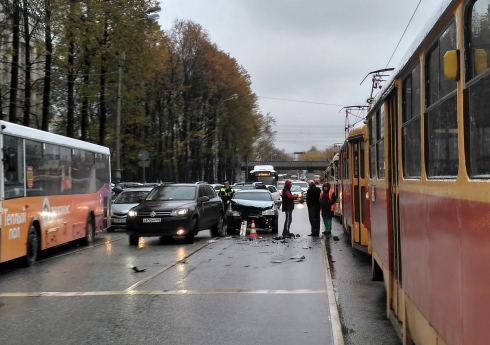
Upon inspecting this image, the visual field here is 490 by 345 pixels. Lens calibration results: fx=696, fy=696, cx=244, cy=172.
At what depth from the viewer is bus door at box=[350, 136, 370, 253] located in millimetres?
13904

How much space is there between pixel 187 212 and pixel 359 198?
5.81 m

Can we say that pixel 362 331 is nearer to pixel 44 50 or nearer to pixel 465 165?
pixel 465 165

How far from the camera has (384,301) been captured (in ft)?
31.1

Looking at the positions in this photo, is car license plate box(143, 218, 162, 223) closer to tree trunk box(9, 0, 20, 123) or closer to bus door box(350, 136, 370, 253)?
bus door box(350, 136, 370, 253)

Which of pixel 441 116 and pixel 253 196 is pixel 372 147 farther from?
pixel 253 196

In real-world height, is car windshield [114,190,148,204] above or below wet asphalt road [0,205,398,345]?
above

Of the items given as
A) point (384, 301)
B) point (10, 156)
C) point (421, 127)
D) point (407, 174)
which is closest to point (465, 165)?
point (421, 127)

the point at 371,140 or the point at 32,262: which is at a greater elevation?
the point at 371,140

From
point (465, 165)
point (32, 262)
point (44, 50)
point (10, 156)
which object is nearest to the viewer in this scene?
point (465, 165)

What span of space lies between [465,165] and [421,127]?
1.59 meters

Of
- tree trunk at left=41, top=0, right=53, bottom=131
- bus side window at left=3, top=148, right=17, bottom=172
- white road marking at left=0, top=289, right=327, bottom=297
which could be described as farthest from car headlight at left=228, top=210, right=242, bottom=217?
white road marking at left=0, top=289, right=327, bottom=297

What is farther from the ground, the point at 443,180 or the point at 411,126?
the point at 411,126

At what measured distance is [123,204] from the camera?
26156 millimetres

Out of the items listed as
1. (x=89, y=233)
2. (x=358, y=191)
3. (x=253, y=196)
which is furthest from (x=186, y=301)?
(x=253, y=196)
